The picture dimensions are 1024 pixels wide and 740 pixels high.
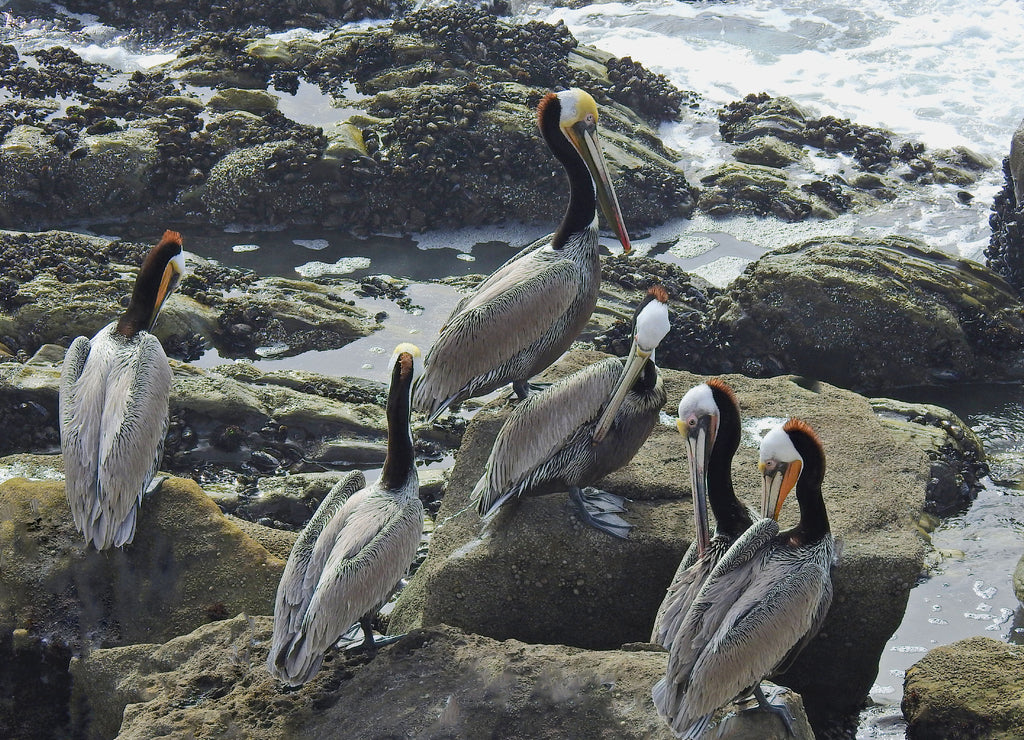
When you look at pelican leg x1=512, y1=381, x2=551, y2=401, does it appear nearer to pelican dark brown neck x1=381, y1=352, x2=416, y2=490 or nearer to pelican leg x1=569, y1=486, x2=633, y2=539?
pelican leg x1=569, y1=486, x2=633, y2=539

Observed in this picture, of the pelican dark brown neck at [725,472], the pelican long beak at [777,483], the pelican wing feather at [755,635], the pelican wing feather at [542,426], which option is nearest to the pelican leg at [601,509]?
the pelican wing feather at [542,426]

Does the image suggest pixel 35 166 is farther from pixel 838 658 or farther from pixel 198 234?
pixel 838 658

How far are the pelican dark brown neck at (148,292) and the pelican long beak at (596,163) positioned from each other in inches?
104

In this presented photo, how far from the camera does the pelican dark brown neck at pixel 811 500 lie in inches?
198

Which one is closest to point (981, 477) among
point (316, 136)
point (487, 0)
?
point (316, 136)

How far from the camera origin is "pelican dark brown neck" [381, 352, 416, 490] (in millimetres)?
5766

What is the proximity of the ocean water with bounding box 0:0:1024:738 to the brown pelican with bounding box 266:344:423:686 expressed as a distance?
263 cm

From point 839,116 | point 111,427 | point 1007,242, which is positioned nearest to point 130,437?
point 111,427

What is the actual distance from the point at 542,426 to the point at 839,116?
10411mm

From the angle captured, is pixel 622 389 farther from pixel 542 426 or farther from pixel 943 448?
pixel 943 448

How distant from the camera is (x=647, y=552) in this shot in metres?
5.85

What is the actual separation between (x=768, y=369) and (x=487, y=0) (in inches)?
412

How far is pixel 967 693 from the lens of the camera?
549cm

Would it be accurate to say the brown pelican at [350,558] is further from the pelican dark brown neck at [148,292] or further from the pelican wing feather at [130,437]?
the pelican dark brown neck at [148,292]
